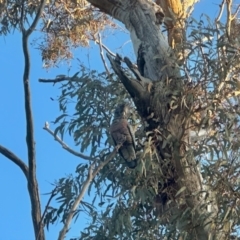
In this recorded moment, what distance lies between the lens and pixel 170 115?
10.4 ft

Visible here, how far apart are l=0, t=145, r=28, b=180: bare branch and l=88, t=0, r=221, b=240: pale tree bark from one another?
3.48 feet

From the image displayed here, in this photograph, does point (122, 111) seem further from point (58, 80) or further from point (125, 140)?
point (58, 80)

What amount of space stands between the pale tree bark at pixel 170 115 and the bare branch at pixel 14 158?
1.06 metres

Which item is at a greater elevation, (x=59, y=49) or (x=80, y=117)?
(x=59, y=49)

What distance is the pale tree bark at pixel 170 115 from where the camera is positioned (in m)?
2.92

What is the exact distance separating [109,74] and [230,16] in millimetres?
852

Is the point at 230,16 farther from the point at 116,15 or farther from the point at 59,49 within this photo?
the point at 59,49

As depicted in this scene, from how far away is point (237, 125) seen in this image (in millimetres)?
3107

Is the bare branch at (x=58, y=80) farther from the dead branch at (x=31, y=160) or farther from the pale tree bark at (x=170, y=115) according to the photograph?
the dead branch at (x=31, y=160)

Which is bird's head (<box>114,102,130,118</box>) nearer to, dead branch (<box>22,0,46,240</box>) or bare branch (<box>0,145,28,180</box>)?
dead branch (<box>22,0,46,240</box>)

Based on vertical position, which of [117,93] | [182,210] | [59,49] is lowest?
[182,210]

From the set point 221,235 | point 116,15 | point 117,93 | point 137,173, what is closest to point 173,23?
point 116,15

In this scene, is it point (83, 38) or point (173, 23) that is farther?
point (83, 38)

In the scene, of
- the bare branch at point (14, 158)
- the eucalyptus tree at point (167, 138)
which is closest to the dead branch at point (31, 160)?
the bare branch at point (14, 158)
